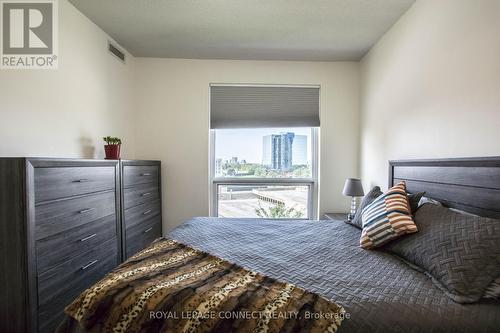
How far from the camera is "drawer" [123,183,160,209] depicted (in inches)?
94.1

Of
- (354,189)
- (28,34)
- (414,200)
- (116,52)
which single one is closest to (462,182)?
(414,200)

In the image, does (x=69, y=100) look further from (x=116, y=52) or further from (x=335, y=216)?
(x=335, y=216)

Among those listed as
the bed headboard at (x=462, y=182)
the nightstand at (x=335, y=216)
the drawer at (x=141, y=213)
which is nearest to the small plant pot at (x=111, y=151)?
the drawer at (x=141, y=213)

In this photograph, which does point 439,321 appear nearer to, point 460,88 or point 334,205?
point 460,88

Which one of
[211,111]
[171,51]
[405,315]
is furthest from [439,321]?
[171,51]

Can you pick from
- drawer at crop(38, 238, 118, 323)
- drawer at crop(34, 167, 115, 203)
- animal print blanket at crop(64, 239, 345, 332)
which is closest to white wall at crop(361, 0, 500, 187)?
animal print blanket at crop(64, 239, 345, 332)

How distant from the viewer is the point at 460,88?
1.59 meters

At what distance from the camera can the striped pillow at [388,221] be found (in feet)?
4.69

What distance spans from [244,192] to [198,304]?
253 cm

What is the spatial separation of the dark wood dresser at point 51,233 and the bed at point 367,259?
24.3 inches

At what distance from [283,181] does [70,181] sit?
241 cm

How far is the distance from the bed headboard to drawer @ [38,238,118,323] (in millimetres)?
2484

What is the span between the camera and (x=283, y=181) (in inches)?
134

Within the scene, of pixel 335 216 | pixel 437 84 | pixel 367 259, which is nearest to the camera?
pixel 367 259
